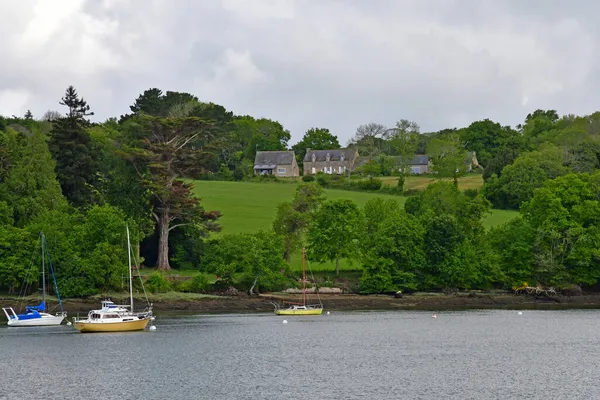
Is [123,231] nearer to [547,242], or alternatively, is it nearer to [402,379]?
[547,242]

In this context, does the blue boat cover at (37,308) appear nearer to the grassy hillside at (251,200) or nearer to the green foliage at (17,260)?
the green foliage at (17,260)

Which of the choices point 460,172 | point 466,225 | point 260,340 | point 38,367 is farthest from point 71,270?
point 460,172

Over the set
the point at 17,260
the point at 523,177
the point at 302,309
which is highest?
the point at 523,177

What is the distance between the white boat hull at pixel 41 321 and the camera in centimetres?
8888

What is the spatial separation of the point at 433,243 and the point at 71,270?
4496cm

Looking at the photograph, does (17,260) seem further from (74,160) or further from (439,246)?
(439,246)

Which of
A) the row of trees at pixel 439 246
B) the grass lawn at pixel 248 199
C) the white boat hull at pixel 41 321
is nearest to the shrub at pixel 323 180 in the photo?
the grass lawn at pixel 248 199

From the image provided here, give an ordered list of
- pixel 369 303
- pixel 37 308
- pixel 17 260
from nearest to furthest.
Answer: pixel 37 308 < pixel 17 260 < pixel 369 303

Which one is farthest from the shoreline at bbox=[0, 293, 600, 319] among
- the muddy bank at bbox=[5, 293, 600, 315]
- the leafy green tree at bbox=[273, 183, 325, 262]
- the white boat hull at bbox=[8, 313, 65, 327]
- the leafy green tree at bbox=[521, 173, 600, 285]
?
the leafy green tree at bbox=[273, 183, 325, 262]

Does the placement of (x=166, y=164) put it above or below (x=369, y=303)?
above

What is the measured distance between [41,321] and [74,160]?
1419 inches

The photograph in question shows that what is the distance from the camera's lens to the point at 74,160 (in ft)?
396

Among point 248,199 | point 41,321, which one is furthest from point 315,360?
point 248,199

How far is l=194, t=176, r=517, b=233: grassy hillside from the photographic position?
5645 inches
